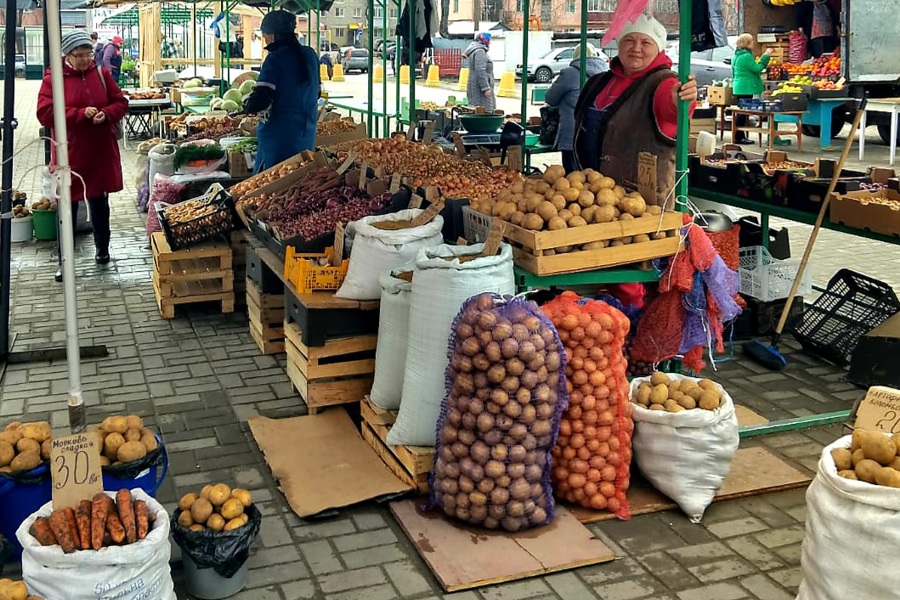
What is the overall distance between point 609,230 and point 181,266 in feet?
13.2

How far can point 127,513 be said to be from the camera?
3240mm

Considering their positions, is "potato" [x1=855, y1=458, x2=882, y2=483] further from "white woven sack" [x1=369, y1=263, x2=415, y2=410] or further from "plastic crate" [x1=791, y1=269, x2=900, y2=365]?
"plastic crate" [x1=791, y1=269, x2=900, y2=365]

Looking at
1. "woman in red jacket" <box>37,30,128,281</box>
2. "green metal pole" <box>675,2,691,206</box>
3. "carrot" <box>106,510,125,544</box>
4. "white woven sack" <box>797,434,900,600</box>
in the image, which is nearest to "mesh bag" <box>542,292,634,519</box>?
"green metal pole" <box>675,2,691,206</box>

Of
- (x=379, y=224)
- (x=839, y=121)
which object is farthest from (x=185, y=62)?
(x=379, y=224)

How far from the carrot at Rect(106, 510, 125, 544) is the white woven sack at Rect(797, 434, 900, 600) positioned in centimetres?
224

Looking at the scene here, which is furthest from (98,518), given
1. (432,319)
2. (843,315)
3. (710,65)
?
(710,65)

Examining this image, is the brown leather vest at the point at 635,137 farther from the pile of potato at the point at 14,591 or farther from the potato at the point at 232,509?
the pile of potato at the point at 14,591

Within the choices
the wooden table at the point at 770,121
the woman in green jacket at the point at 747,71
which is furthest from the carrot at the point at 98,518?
the woman in green jacket at the point at 747,71

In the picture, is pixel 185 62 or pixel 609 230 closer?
pixel 609 230

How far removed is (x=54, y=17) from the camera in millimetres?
4062

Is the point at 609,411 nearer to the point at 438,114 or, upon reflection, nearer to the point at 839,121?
the point at 438,114

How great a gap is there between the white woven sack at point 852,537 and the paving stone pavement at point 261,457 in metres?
0.63

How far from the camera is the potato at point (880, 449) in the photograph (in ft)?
10.3

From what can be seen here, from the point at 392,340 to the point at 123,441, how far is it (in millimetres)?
1414
